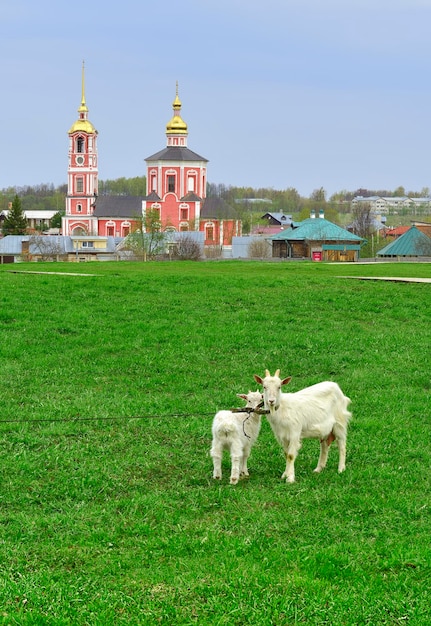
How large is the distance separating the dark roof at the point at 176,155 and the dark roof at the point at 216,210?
5.23 metres

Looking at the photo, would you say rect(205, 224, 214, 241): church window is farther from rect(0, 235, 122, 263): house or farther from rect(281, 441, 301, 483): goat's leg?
rect(281, 441, 301, 483): goat's leg

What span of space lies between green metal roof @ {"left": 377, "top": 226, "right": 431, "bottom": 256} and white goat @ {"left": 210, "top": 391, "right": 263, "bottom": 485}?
194 feet

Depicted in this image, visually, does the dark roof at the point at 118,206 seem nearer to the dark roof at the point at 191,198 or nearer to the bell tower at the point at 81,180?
the bell tower at the point at 81,180

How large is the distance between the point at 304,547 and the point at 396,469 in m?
2.35

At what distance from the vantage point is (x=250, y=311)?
17.1 m

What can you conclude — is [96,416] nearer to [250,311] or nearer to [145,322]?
[145,322]

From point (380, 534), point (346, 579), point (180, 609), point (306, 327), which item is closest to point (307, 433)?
point (380, 534)

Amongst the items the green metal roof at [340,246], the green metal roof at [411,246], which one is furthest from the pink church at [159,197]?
the green metal roof at [411,246]

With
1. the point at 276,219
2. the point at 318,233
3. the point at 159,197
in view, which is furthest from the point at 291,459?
the point at 276,219

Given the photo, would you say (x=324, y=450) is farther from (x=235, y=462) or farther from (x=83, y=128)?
(x=83, y=128)

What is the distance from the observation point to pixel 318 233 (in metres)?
72.5

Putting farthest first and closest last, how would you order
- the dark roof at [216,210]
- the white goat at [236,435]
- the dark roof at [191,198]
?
the dark roof at [216,210]
the dark roof at [191,198]
the white goat at [236,435]

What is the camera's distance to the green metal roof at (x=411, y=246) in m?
64.9

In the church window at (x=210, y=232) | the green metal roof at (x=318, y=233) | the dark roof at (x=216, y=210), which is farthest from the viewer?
the church window at (x=210, y=232)
